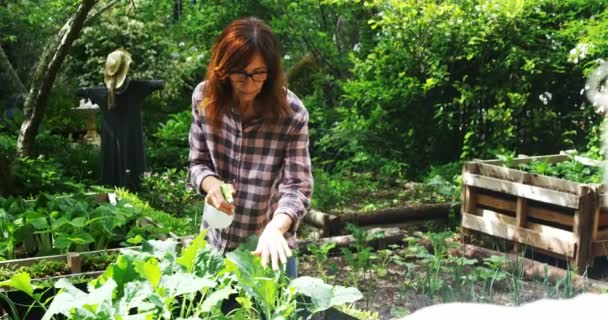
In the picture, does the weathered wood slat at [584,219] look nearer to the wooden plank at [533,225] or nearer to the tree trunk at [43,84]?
the wooden plank at [533,225]

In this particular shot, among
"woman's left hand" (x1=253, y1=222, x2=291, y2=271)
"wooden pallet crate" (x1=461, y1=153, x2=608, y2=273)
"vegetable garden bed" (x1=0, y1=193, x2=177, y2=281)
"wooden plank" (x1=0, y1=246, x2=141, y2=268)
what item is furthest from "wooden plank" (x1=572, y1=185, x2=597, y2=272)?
"woman's left hand" (x1=253, y1=222, x2=291, y2=271)

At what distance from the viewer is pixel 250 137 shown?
268 cm

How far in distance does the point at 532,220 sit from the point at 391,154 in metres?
2.95

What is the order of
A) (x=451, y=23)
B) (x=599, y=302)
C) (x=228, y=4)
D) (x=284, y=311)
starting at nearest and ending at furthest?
(x=599, y=302), (x=284, y=311), (x=451, y=23), (x=228, y=4)

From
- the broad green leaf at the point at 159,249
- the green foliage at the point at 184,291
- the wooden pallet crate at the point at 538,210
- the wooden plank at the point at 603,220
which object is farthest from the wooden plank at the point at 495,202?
the green foliage at the point at 184,291

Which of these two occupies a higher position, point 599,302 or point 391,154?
point 599,302

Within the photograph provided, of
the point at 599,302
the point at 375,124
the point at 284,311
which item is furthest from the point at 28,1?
the point at 599,302

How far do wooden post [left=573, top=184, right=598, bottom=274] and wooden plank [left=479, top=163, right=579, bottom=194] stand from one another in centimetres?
12

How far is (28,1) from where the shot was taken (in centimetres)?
1134

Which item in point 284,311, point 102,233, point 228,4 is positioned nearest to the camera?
point 284,311

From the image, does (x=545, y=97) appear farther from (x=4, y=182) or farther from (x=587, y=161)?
(x=4, y=182)

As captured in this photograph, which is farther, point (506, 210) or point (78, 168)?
point (78, 168)

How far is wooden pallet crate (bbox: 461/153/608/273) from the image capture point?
5.42 metres

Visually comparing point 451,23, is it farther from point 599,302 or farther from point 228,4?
point 599,302
